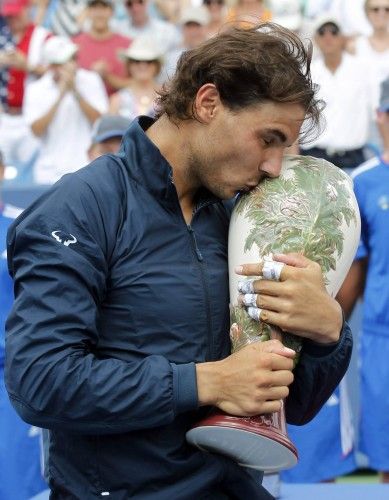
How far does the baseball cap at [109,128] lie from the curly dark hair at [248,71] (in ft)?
12.6

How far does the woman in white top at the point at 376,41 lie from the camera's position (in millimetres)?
8258

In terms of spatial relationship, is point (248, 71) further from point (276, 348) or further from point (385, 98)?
point (385, 98)

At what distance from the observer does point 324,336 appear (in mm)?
2465

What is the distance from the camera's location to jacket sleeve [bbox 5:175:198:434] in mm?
2266

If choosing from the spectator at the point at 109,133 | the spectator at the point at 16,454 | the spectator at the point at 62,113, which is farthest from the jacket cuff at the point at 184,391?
the spectator at the point at 62,113

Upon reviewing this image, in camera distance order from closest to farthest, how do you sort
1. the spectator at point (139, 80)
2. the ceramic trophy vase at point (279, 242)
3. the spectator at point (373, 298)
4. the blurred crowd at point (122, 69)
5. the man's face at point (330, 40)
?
the ceramic trophy vase at point (279, 242) < the spectator at point (373, 298) < the blurred crowd at point (122, 69) < the spectator at point (139, 80) < the man's face at point (330, 40)

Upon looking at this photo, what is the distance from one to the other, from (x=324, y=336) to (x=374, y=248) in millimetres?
3215

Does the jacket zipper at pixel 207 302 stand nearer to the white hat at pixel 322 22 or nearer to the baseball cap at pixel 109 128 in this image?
the baseball cap at pixel 109 128

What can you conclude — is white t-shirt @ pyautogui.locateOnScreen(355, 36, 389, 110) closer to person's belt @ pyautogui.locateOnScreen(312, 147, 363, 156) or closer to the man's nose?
person's belt @ pyautogui.locateOnScreen(312, 147, 363, 156)

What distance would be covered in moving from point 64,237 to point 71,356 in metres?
0.24

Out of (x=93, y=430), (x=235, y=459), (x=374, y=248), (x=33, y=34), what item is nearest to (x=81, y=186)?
(x=93, y=430)

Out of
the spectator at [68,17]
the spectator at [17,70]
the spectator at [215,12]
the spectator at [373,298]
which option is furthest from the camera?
the spectator at [68,17]

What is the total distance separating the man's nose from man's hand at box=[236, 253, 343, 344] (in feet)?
0.71

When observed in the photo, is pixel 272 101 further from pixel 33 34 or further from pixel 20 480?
pixel 33 34
